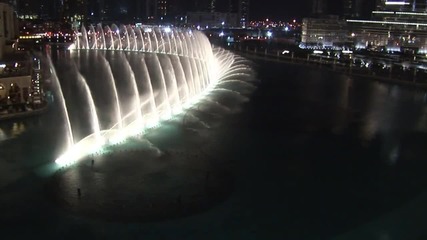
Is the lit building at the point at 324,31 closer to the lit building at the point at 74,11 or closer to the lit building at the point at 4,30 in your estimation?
the lit building at the point at 74,11

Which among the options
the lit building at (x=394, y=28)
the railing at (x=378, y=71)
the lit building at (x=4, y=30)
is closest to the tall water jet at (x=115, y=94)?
the lit building at (x=4, y=30)

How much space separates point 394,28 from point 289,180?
6866cm

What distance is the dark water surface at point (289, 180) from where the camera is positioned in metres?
10.4

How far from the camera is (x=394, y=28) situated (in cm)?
7475

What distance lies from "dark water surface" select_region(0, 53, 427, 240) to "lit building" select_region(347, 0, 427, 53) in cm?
5144

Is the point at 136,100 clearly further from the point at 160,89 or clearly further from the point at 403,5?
the point at 403,5

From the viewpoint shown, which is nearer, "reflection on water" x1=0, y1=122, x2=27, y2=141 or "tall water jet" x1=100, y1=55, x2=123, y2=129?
"reflection on water" x1=0, y1=122, x2=27, y2=141

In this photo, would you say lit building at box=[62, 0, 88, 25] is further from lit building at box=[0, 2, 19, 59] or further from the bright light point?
lit building at box=[0, 2, 19, 59]

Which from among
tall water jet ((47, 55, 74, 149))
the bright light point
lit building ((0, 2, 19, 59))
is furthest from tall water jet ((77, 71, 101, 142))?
the bright light point

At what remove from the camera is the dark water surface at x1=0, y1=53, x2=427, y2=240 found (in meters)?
10.4

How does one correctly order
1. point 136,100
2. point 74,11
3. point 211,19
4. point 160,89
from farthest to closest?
point 211,19
point 74,11
point 160,89
point 136,100

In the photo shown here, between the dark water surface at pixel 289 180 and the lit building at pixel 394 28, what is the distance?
5144 cm

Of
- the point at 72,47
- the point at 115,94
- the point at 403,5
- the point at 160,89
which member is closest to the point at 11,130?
the point at 115,94

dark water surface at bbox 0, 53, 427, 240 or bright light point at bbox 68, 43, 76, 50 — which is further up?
bright light point at bbox 68, 43, 76, 50
